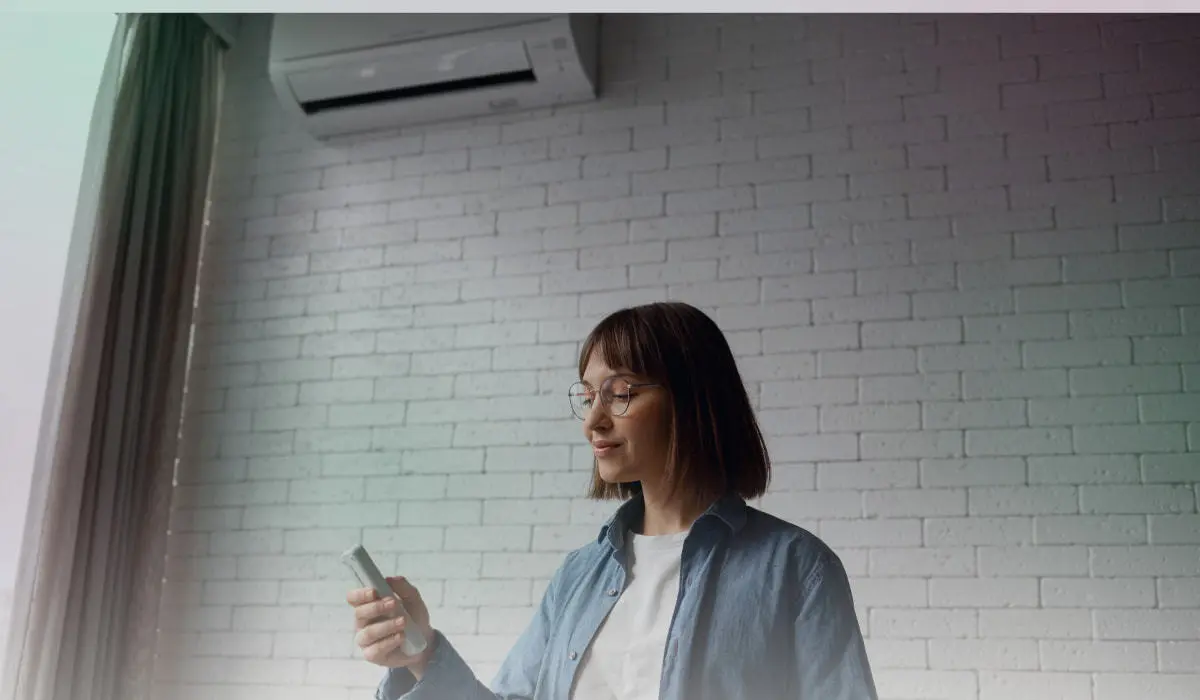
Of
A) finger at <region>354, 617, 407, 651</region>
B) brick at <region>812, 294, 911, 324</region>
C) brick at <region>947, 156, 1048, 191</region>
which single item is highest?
brick at <region>947, 156, 1048, 191</region>

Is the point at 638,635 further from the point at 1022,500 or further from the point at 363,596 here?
the point at 1022,500

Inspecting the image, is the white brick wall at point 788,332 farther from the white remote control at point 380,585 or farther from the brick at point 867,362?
the white remote control at point 380,585

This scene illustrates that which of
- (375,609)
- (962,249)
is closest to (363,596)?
(375,609)

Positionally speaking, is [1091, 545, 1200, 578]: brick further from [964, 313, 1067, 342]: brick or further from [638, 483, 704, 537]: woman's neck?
[638, 483, 704, 537]: woman's neck

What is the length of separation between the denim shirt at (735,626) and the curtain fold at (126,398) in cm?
204

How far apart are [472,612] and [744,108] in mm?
1663

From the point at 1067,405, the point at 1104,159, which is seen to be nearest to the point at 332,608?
the point at 1067,405

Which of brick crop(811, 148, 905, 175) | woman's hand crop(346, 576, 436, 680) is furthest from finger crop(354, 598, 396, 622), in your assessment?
brick crop(811, 148, 905, 175)

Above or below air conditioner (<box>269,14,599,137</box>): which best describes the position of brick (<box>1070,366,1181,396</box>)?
below

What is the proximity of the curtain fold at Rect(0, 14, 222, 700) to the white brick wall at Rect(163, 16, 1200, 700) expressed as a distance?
0.12 metres

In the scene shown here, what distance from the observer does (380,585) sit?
4.44ft

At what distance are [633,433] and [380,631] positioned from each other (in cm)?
39

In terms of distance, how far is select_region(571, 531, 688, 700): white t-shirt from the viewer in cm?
136

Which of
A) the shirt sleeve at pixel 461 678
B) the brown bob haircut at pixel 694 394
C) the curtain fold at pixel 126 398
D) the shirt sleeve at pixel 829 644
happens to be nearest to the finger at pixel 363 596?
the shirt sleeve at pixel 461 678
